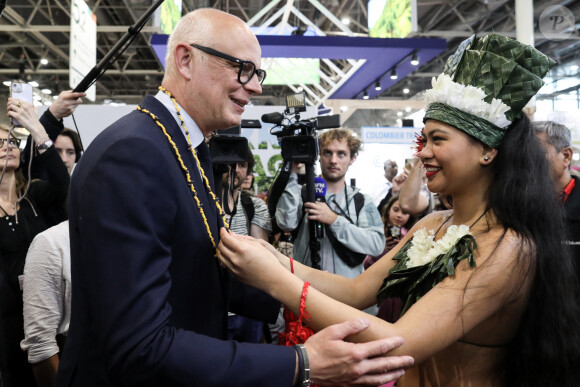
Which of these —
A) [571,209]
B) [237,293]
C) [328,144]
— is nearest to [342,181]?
[328,144]

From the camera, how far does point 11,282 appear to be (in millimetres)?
2465

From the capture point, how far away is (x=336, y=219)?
2982 millimetres

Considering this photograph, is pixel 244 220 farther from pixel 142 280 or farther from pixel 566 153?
pixel 142 280

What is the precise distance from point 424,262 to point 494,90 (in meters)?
0.58

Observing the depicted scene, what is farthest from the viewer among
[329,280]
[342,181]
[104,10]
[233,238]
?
[104,10]

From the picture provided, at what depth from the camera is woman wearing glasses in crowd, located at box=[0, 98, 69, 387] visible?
7.73ft

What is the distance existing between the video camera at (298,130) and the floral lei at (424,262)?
3.95 feet

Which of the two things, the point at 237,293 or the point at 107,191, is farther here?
the point at 237,293

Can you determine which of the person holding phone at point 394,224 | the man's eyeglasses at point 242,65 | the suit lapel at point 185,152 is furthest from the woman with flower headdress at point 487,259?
the person holding phone at point 394,224

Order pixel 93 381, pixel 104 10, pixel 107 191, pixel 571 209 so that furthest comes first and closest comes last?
pixel 104 10
pixel 571 209
pixel 93 381
pixel 107 191

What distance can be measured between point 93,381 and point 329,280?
995 millimetres

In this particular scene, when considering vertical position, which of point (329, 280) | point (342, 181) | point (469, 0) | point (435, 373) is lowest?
point (435, 373)

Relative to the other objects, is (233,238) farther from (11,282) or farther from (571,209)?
(571,209)

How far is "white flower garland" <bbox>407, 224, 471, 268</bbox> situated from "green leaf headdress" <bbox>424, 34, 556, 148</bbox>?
0.29 meters
